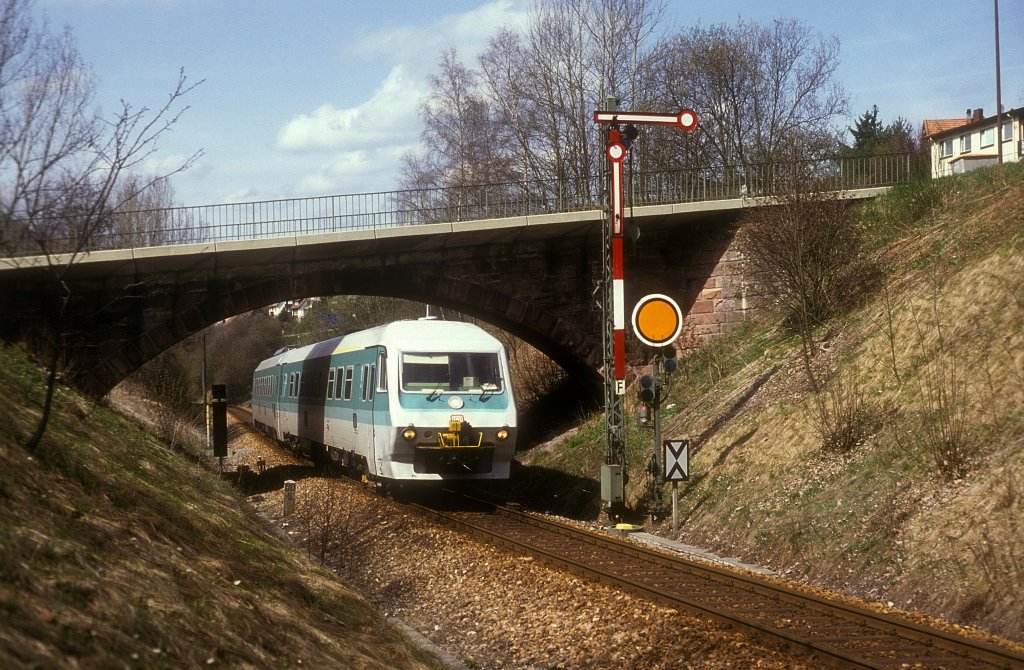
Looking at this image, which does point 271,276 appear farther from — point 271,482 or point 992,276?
point 992,276

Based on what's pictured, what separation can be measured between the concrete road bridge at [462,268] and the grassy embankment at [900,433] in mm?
3208

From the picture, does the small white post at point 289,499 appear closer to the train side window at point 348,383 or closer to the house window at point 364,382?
the house window at point 364,382

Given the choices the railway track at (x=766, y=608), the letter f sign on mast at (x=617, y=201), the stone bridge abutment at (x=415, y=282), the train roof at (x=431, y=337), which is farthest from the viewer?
the stone bridge abutment at (x=415, y=282)

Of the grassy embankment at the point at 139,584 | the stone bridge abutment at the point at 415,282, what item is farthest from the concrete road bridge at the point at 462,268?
the grassy embankment at the point at 139,584

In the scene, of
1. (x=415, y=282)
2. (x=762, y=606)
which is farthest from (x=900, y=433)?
(x=415, y=282)

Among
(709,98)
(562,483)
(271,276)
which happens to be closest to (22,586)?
Answer: (562,483)

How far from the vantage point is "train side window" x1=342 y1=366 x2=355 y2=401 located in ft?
65.0

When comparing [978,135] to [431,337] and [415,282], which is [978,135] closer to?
[415,282]

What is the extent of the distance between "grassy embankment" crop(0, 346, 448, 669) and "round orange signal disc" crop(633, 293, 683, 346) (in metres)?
6.38

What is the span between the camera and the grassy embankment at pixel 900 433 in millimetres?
10164

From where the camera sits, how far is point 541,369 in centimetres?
3144

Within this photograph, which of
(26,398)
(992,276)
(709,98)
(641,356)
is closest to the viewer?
(26,398)

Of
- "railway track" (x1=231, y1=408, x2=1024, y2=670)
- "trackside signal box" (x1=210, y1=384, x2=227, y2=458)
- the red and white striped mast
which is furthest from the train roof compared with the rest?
"trackside signal box" (x1=210, y1=384, x2=227, y2=458)

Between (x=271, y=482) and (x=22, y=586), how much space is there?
18989mm
